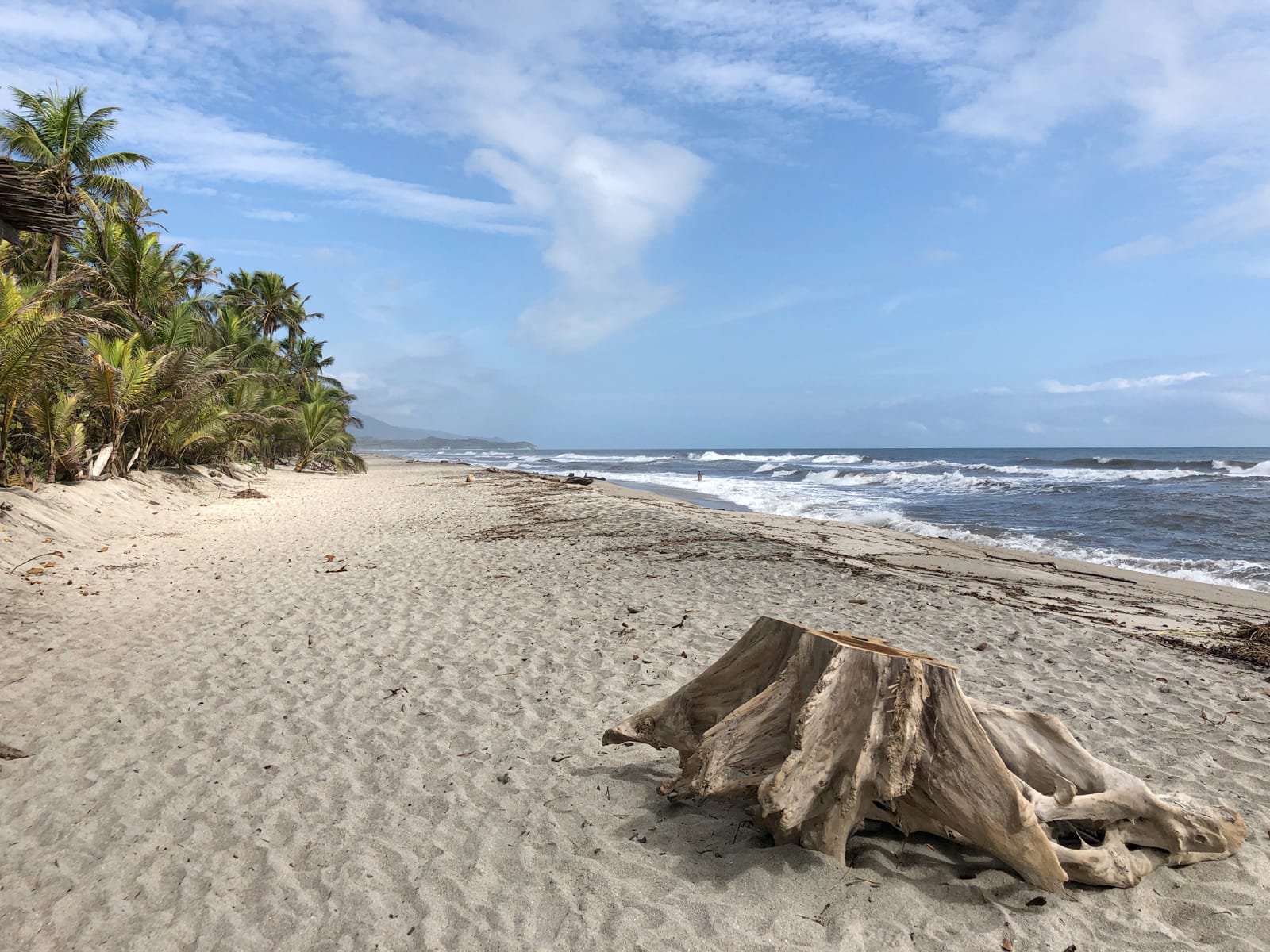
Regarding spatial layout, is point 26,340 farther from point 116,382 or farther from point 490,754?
point 490,754

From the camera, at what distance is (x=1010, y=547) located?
13422mm

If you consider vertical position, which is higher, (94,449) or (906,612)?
(94,449)

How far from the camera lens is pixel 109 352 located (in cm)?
1257

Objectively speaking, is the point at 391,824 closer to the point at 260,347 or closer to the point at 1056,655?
the point at 1056,655

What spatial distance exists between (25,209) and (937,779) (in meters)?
8.37

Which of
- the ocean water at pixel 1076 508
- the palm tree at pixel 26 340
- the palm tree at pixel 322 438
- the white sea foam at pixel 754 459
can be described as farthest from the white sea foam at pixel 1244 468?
the palm tree at pixel 26 340

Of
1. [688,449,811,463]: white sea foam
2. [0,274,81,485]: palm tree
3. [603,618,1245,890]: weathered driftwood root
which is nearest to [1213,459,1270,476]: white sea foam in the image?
[688,449,811,463]: white sea foam

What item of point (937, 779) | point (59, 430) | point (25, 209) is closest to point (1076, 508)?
point (937, 779)

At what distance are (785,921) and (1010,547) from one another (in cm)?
1312

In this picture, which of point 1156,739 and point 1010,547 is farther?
point 1010,547

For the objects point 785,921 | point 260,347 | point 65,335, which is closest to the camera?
point 785,921

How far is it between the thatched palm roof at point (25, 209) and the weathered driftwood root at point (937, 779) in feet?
23.8

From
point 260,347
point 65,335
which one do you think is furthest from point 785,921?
point 260,347

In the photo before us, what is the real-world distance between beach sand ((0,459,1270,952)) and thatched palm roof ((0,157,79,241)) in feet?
11.8
